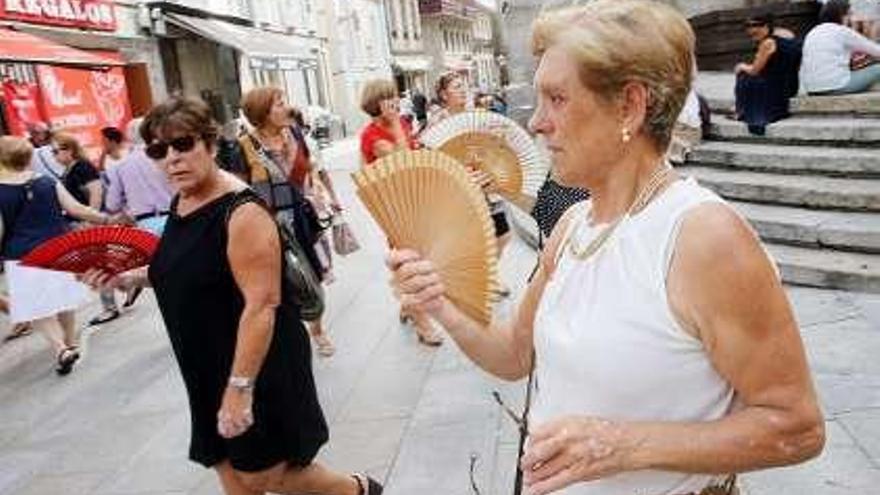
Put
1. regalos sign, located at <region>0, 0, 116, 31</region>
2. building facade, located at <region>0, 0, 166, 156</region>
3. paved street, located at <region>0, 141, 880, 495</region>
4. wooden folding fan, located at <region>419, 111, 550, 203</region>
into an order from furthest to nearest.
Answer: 1. regalos sign, located at <region>0, 0, 116, 31</region>
2. building facade, located at <region>0, 0, 166, 156</region>
3. wooden folding fan, located at <region>419, 111, 550, 203</region>
4. paved street, located at <region>0, 141, 880, 495</region>

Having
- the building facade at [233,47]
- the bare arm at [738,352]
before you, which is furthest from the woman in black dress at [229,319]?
the building facade at [233,47]

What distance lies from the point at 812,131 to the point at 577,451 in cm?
695

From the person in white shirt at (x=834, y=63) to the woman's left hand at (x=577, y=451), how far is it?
763cm

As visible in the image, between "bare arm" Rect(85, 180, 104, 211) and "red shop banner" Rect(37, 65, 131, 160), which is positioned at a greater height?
"red shop banner" Rect(37, 65, 131, 160)

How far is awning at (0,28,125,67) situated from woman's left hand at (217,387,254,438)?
1206 cm

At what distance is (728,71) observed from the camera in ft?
43.5

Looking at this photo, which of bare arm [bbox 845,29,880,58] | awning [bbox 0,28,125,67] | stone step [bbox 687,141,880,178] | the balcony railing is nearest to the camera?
stone step [bbox 687,141,880,178]

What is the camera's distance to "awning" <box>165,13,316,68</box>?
2333 cm

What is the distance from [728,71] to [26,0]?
11.6 m

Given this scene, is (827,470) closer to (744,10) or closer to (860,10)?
(860,10)

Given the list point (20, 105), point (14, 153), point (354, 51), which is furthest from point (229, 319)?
point (354, 51)

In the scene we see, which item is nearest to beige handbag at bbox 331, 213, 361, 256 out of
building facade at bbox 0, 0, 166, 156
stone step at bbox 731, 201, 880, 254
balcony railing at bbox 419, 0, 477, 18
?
stone step at bbox 731, 201, 880, 254

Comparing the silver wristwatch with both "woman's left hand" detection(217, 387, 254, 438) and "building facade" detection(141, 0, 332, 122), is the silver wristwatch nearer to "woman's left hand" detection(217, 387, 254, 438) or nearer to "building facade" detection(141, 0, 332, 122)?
"woman's left hand" detection(217, 387, 254, 438)

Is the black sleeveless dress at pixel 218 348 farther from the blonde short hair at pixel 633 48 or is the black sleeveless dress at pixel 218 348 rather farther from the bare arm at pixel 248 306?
the blonde short hair at pixel 633 48
